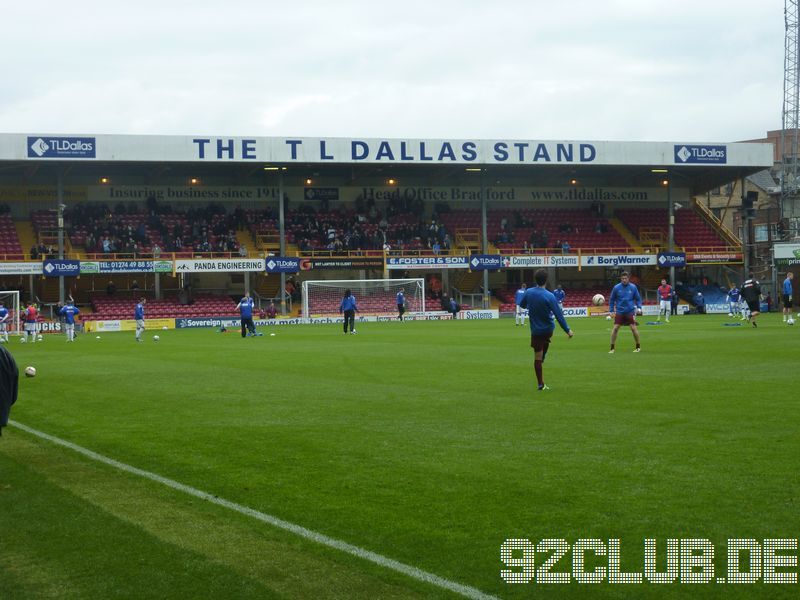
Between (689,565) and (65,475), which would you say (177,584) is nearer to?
(689,565)

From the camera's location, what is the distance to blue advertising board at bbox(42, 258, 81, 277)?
56.8 meters

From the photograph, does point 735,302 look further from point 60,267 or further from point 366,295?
point 60,267

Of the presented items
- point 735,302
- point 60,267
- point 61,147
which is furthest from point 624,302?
point 61,147

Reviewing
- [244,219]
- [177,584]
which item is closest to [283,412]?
[177,584]

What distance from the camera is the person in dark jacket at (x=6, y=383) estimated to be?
9.03m

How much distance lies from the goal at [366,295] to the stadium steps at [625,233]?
59.1ft

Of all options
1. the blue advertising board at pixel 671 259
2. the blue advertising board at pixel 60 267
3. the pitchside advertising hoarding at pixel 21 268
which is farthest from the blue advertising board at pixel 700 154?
the pitchside advertising hoarding at pixel 21 268

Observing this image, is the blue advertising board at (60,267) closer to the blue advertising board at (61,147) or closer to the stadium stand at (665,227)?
the blue advertising board at (61,147)

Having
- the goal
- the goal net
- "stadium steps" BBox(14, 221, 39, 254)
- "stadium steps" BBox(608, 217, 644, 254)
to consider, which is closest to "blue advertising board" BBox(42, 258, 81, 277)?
the goal net

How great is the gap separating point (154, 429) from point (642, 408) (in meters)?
6.53

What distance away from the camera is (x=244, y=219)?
66.8 meters

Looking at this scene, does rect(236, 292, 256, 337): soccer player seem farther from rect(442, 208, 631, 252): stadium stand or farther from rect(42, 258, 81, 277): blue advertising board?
rect(442, 208, 631, 252): stadium stand

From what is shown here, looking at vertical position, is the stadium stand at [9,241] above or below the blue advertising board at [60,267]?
above
